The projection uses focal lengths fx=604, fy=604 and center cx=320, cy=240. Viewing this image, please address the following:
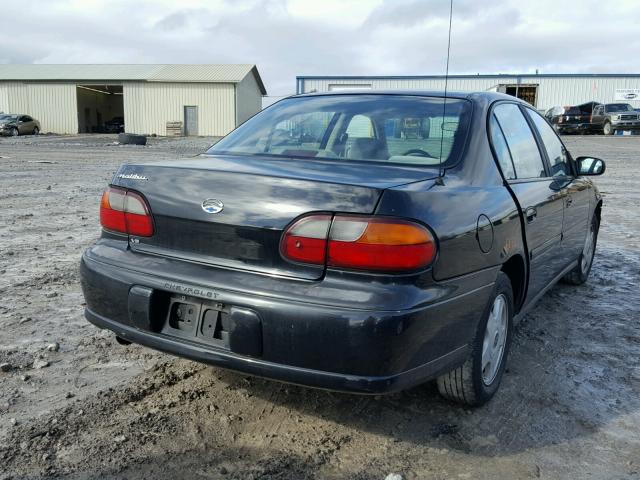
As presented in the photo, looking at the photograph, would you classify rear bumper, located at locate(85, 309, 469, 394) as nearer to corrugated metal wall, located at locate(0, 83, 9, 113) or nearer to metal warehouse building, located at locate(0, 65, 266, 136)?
metal warehouse building, located at locate(0, 65, 266, 136)

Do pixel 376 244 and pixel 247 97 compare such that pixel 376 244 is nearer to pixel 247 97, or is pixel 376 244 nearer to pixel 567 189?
pixel 567 189

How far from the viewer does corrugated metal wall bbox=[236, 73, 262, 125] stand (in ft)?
148

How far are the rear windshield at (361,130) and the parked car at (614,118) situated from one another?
34.0 metres

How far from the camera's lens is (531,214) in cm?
321

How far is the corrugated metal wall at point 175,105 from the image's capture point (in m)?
44.3

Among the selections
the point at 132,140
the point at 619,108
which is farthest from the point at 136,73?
the point at 619,108

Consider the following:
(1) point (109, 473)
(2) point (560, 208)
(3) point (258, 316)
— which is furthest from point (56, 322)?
(2) point (560, 208)

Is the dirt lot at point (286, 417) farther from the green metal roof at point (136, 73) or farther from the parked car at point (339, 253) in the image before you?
the green metal roof at point (136, 73)

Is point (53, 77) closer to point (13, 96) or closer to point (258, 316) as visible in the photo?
point (13, 96)

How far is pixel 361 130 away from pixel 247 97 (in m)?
46.2

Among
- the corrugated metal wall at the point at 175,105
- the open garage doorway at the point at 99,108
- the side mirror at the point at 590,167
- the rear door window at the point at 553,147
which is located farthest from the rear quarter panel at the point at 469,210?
the open garage doorway at the point at 99,108

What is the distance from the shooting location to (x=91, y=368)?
3213mm

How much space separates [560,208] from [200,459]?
2696mm

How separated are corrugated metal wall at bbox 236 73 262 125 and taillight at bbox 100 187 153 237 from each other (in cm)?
4305
